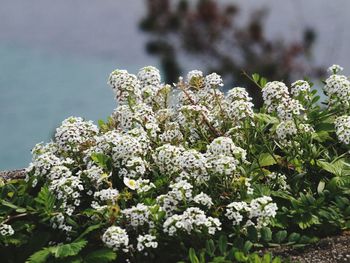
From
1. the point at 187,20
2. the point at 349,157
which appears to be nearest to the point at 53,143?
the point at 349,157

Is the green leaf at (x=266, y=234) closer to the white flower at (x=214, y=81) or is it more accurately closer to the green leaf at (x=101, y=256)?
the green leaf at (x=101, y=256)

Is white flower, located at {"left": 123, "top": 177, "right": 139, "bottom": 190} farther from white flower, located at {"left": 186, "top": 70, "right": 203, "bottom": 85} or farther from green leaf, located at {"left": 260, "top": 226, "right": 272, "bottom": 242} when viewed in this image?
white flower, located at {"left": 186, "top": 70, "right": 203, "bottom": 85}

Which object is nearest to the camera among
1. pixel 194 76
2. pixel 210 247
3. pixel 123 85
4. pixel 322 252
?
pixel 210 247

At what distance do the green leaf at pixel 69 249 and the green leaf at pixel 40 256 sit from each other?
0.06 metres

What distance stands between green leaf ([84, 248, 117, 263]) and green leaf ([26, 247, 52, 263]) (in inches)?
7.8

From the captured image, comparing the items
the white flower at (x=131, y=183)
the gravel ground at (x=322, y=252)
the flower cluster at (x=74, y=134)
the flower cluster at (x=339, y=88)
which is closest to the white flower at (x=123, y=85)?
the flower cluster at (x=74, y=134)

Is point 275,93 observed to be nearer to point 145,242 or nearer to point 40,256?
point 145,242

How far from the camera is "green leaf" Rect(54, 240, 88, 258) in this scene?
159 inches

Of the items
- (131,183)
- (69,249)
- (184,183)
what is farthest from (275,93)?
(69,249)

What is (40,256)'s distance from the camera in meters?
4.10

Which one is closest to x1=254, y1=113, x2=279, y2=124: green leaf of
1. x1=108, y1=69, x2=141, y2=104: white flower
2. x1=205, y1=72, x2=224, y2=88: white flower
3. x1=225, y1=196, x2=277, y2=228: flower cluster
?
x1=205, y1=72, x2=224, y2=88: white flower

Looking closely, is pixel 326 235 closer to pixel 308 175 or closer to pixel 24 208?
pixel 308 175

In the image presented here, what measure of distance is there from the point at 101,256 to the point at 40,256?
1.05ft

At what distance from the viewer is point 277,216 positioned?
4418mm
